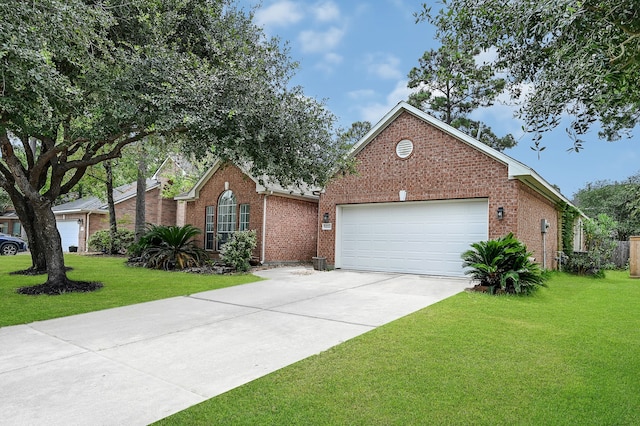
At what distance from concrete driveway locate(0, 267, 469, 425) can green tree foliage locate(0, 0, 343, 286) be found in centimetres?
301

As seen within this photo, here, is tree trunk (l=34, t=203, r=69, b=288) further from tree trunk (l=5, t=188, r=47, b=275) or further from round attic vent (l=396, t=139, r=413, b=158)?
round attic vent (l=396, t=139, r=413, b=158)

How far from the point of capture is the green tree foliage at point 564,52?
360 cm

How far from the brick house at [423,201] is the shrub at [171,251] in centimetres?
454

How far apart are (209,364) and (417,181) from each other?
936 cm

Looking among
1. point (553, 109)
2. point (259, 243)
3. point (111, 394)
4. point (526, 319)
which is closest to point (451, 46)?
point (553, 109)

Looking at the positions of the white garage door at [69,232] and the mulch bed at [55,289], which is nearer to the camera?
the mulch bed at [55,289]

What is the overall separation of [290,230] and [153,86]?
9.33 meters

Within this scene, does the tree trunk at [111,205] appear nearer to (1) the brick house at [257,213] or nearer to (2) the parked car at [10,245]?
(1) the brick house at [257,213]

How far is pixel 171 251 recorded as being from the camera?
13.9m

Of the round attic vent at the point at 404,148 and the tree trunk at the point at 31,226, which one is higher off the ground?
the round attic vent at the point at 404,148

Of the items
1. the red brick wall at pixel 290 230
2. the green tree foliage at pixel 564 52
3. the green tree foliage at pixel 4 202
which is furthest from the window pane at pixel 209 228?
the green tree foliage at pixel 4 202

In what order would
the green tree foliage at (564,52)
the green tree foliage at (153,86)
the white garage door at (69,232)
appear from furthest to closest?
1. the white garage door at (69,232)
2. the green tree foliage at (153,86)
3. the green tree foliage at (564,52)

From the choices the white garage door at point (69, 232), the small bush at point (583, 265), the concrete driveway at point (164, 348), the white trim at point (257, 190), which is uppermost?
the white trim at point (257, 190)

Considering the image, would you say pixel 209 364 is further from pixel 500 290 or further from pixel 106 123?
pixel 500 290
